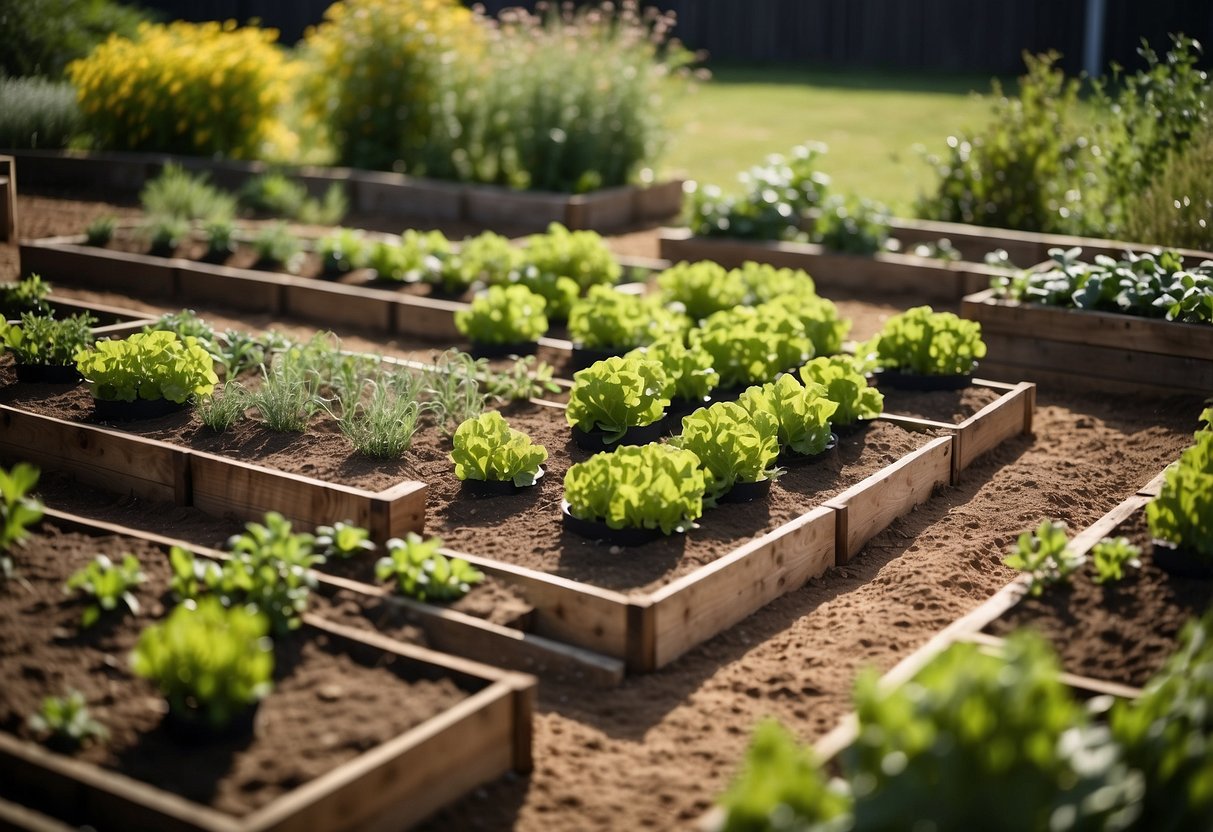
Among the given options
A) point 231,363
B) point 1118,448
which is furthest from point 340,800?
point 1118,448

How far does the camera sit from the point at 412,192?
11.0m

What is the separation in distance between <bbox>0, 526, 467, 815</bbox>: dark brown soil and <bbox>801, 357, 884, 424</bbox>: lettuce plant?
258 cm

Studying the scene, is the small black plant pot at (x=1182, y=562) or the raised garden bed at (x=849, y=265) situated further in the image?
the raised garden bed at (x=849, y=265)

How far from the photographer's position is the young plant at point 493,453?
497 centimetres

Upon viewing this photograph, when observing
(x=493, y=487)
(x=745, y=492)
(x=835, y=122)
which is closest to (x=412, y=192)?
(x=835, y=122)

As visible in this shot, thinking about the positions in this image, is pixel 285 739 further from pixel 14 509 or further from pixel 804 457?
pixel 804 457

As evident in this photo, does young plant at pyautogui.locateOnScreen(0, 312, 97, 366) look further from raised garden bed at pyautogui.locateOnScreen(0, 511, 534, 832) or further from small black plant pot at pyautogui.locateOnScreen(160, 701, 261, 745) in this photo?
small black plant pot at pyautogui.locateOnScreen(160, 701, 261, 745)

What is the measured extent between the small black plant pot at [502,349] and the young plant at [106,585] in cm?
316

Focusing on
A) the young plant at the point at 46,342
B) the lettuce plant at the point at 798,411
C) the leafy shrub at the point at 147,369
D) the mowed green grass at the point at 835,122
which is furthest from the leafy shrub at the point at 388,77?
the lettuce plant at the point at 798,411

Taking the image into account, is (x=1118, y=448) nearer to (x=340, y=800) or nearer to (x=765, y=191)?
(x=765, y=191)

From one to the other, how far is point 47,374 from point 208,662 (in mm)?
3344

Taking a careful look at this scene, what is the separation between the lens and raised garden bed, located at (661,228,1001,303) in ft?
27.1

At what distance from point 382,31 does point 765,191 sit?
176 inches

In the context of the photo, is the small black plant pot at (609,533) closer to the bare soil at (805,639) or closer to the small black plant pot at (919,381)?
the bare soil at (805,639)
